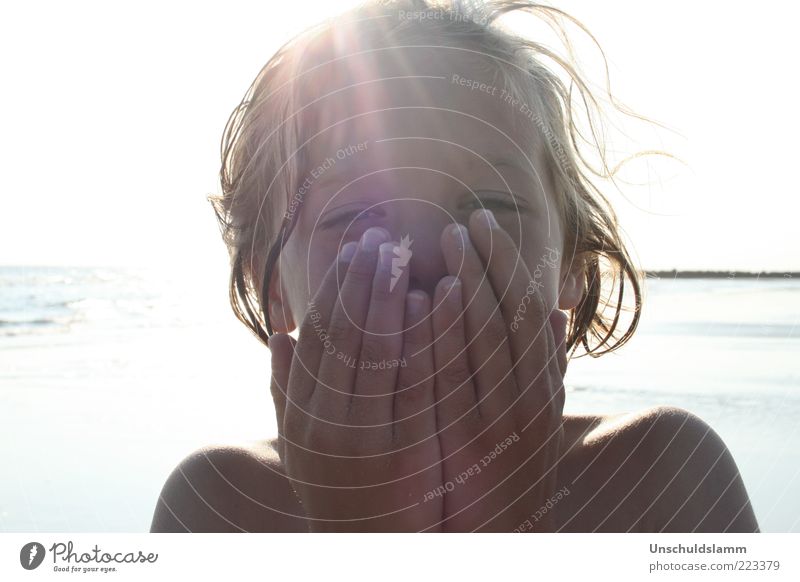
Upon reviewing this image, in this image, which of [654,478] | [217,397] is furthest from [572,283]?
[217,397]

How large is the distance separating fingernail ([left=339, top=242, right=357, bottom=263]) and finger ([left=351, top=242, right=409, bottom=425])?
0.04m

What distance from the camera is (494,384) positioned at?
2.30ft

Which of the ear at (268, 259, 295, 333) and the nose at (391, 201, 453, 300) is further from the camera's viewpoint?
the ear at (268, 259, 295, 333)

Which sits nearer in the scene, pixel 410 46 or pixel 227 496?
pixel 410 46

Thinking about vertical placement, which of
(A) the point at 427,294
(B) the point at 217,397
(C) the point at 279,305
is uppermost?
(A) the point at 427,294

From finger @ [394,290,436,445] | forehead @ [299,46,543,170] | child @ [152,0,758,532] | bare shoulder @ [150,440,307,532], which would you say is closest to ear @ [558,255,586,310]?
child @ [152,0,758,532]

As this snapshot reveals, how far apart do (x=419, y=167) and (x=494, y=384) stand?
8.4 inches

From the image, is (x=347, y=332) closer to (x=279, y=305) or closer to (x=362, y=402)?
(x=362, y=402)

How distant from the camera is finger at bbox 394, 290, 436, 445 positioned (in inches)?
27.5

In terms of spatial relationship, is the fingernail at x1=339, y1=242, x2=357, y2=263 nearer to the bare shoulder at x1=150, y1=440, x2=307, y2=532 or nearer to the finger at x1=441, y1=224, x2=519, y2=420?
the finger at x1=441, y1=224, x2=519, y2=420

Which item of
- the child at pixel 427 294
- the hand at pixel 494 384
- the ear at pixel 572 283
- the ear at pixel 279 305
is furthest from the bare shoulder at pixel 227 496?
the ear at pixel 572 283

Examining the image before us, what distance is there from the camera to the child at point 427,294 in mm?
688

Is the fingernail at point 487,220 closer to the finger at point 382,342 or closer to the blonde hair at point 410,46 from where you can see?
the finger at point 382,342
